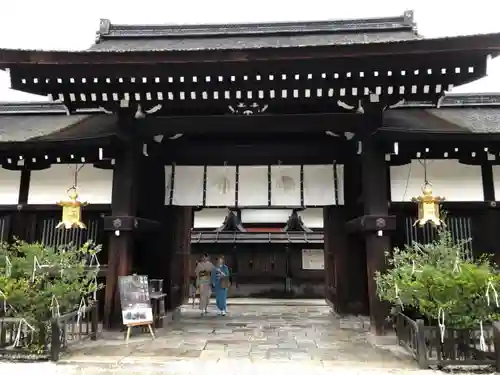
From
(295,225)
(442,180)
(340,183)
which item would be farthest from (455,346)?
(295,225)

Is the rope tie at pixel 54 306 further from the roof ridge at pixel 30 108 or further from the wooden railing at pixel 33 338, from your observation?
the roof ridge at pixel 30 108

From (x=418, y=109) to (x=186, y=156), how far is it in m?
5.69

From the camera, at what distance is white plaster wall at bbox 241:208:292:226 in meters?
21.6

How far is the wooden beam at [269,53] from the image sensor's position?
643cm

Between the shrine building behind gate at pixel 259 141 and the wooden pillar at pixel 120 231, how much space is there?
0.09ft

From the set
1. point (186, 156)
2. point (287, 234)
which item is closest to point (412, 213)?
point (186, 156)

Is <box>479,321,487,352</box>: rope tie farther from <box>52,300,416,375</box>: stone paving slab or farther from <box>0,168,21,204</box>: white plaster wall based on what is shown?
<box>0,168,21,204</box>: white plaster wall

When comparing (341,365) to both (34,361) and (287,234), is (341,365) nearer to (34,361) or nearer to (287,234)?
(34,361)

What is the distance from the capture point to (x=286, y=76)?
6961 mm

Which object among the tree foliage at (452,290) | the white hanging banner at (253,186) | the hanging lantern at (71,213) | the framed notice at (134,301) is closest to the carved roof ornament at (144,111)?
the hanging lantern at (71,213)

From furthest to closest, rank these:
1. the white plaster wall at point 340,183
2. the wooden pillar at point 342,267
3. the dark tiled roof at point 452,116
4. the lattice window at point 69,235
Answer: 1. the wooden pillar at point 342,267
2. the white plaster wall at point 340,183
3. the lattice window at point 69,235
4. the dark tiled roof at point 452,116

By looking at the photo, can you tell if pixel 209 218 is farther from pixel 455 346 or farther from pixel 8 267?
pixel 455 346

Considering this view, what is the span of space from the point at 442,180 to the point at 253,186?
13.0ft

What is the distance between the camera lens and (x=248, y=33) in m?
11.0
